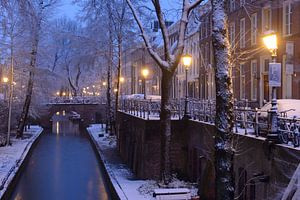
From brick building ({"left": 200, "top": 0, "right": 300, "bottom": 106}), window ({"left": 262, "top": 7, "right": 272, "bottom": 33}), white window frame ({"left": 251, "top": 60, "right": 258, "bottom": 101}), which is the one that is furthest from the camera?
white window frame ({"left": 251, "top": 60, "right": 258, "bottom": 101})


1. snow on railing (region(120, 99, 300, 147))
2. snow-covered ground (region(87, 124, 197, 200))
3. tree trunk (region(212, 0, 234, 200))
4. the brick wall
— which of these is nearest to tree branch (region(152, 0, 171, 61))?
snow on railing (region(120, 99, 300, 147))

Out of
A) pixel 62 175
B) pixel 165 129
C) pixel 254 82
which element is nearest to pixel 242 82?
pixel 254 82

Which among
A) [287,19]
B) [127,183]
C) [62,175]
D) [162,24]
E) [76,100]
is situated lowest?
[62,175]

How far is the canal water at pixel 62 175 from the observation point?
25.0m

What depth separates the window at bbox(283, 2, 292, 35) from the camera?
89.2 feet

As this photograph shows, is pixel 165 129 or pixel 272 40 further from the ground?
pixel 272 40

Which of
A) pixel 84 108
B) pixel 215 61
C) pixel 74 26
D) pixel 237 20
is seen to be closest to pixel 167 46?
pixel 215 61

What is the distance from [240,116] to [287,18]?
12264 mm

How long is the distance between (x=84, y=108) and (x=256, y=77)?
43.2 m

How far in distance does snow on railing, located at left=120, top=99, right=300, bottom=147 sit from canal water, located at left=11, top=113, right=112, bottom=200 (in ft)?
15.4

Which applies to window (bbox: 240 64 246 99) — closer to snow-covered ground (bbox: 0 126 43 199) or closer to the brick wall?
the brick wall

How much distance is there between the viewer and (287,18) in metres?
27.7

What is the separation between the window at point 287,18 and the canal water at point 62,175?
13.1 metres

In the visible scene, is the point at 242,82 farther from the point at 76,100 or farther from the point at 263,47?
the point at 76,100
